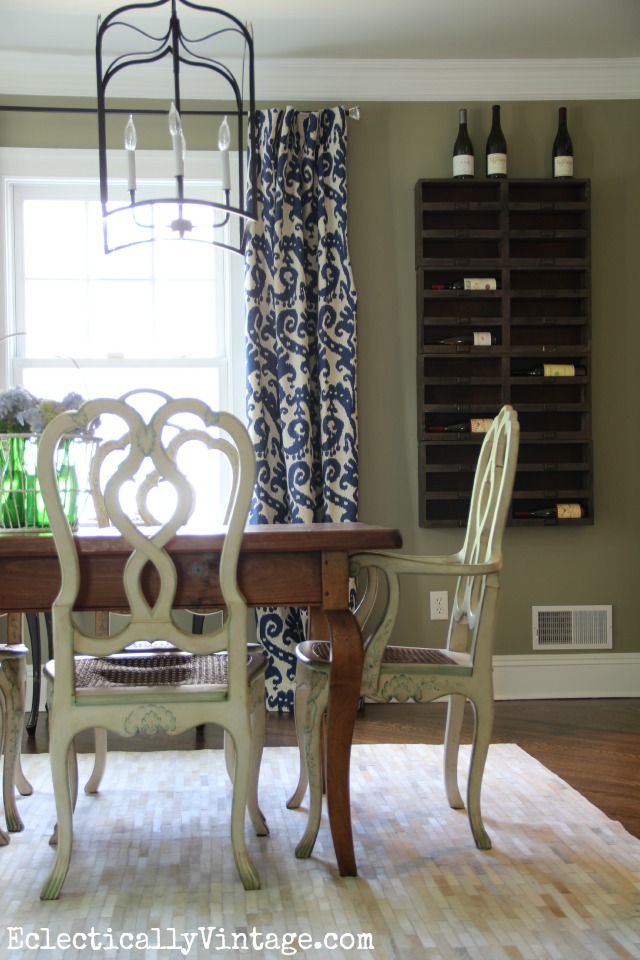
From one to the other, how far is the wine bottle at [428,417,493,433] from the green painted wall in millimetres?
150

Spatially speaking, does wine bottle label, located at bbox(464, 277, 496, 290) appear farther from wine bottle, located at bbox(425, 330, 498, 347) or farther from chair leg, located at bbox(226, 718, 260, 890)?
chair leg, located at bbox(226, 718, 260, 890)

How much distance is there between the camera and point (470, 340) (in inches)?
160

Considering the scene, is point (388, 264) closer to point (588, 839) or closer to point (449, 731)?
point (449, 731)

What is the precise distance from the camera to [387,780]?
288cm

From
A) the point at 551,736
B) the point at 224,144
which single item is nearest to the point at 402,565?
the point at 224,144

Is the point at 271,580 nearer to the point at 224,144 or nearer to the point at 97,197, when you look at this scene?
the point at 224,144

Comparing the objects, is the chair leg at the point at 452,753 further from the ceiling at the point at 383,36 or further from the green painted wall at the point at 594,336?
the ceiling at the point at 383,36

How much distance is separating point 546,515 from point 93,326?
2186mm

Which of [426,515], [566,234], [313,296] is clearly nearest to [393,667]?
[426,515]

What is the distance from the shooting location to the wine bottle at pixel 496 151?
13.3 feet

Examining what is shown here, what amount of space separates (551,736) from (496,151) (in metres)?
2.49

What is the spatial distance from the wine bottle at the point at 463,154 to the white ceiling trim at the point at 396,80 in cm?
20

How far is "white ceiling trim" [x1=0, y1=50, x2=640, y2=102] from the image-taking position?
4.08 m

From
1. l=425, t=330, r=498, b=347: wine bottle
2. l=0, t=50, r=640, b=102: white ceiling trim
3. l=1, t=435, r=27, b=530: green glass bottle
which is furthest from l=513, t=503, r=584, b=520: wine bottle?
l=1, t=435, r=27, b=530: green glass bottle
